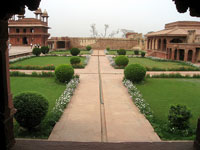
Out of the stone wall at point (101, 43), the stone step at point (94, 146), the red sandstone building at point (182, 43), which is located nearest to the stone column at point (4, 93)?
the stone step at point (94, 146)

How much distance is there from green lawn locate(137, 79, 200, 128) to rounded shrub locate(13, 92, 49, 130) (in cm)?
345

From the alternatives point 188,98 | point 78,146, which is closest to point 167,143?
point 78,146

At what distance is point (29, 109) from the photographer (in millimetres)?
4711

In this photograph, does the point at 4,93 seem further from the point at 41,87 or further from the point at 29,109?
the point at 41,87

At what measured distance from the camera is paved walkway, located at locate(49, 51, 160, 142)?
4734 millimetres

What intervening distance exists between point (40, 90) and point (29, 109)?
5.00m

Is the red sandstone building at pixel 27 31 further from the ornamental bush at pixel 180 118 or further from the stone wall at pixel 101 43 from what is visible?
the ornamental bush at pixel 180 118

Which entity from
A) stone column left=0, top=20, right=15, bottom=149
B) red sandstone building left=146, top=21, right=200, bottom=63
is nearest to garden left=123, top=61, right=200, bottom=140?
stone column left=0, top=20, right=15, bottom=149

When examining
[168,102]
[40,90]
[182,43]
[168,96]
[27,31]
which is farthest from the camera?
[27,31]

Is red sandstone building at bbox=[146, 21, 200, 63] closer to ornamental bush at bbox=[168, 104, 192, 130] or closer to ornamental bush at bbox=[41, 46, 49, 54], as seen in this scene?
ornamental bush at bbox=[41, 46, 49, 54]

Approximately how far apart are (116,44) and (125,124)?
4172cm

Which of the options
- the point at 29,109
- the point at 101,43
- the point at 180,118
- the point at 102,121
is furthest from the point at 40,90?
the point at 101,43

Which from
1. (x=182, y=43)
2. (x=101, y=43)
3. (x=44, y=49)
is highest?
(x=101, y=43)

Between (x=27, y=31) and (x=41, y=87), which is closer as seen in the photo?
(x=41, y=87)
